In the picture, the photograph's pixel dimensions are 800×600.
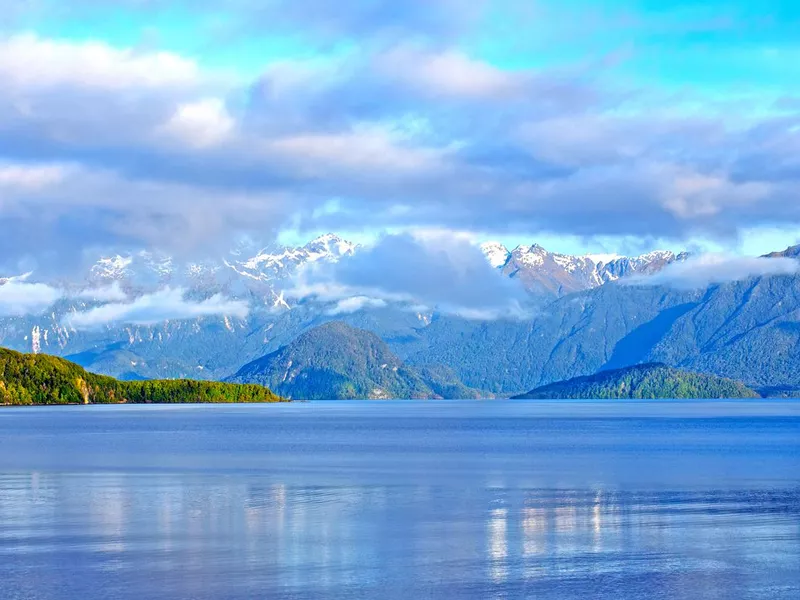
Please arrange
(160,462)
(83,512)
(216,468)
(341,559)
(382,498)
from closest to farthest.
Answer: (341,559) < (83,512) < (382,498) < (216,468) < (160,462)

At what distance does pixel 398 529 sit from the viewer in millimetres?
70500

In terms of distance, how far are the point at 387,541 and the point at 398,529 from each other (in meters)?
5.30

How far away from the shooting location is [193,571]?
5534cm

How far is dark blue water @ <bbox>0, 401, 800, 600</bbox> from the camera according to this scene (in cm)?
5259

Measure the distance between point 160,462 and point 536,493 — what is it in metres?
53.3

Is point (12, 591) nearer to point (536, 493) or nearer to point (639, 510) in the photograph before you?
point (639, 510)

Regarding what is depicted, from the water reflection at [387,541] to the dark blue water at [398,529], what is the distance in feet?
0.50

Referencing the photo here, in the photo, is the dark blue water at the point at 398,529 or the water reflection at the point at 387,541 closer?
the dark blue water at the point at 398,529

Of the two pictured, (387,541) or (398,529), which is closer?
(387,541)

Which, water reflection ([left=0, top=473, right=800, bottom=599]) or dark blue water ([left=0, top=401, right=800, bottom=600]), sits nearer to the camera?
dark blue water ([left=0, top=401, right=800, bottom=600])

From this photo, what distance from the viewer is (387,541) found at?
65250 millimetres

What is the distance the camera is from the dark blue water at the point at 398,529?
5259 cm

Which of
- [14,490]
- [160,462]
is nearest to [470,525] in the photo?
[14,490]

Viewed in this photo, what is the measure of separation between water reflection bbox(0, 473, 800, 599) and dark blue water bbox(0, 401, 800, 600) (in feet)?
0.50
